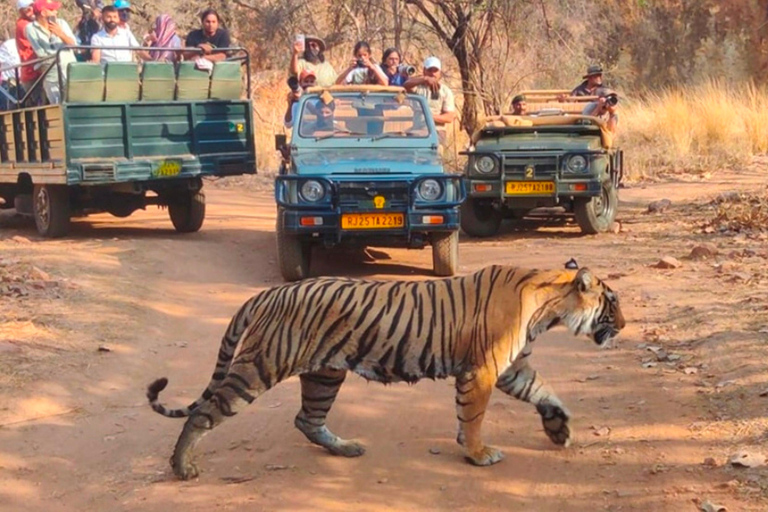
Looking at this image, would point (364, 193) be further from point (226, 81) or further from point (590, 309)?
point (590, 309)

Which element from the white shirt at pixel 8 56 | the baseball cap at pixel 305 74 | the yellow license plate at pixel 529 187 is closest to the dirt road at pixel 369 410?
the yellow license plate at pixel 529 187

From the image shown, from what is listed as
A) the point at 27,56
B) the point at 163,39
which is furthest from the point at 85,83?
the point at 163,39

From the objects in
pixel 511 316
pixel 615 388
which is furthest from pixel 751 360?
pixel 511 316

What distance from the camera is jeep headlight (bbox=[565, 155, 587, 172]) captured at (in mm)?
11578

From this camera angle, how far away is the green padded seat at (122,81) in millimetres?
11219

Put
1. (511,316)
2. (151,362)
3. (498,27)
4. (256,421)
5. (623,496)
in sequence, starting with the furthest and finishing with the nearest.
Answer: (498,27)
(151,362)
(256,421)
(511,316)
(623,496)

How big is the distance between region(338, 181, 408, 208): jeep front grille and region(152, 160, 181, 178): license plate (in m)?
2.97

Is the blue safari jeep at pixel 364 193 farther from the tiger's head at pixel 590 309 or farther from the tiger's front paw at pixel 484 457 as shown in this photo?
the tiger's front paw at pixel 484 457

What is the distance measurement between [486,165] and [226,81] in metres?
3.07

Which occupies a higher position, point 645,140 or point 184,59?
point 184,59

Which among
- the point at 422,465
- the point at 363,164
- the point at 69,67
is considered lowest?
the point at 422,465

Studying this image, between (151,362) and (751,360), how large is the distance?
3901 millimetres

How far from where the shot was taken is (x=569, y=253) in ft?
35.8

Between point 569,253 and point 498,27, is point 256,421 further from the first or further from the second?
point 498,27
